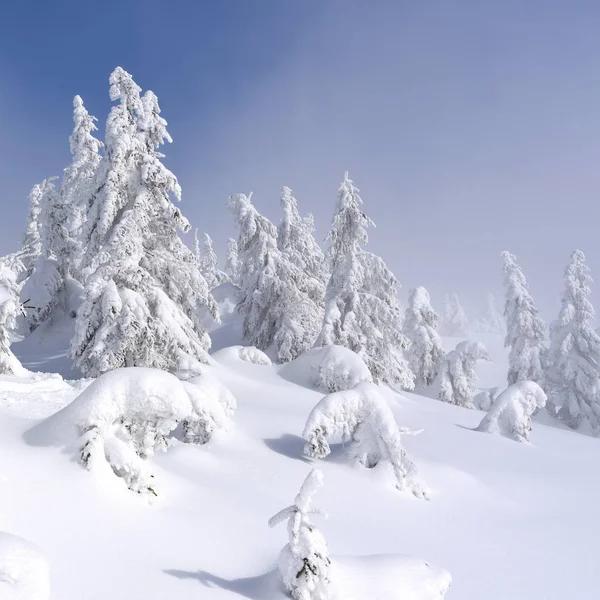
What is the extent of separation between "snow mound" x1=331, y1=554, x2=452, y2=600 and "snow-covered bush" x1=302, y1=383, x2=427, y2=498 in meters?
4.83

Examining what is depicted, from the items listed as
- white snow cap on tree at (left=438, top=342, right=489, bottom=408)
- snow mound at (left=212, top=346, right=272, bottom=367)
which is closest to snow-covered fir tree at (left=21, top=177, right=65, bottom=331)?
snow mound at (left=212, top=346, right=272, bottom=367)

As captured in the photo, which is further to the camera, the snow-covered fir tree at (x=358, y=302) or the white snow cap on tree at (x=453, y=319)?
the white snow cap on tree at (x=453, y=319)

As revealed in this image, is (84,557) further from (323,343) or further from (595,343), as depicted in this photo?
(595,343)

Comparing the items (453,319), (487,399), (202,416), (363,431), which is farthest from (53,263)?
(453,319)

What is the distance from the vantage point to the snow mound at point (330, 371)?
18828mm

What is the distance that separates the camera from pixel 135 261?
16.2 meters

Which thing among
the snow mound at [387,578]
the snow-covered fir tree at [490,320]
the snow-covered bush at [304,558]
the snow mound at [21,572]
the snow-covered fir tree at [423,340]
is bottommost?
the snow-covered fir tree at [490,320]

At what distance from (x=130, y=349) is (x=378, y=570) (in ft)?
37.6

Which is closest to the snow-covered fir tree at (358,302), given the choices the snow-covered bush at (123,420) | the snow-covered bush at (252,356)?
the snow-covered bush at (252,356)

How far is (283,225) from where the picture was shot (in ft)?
108

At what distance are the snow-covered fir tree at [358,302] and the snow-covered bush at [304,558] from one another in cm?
1791

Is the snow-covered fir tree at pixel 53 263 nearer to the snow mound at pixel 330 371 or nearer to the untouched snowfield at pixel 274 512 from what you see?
the snow mound at pixel 330 371

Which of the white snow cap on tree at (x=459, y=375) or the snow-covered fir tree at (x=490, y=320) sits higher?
the white snow cap on tree at (x=459, y=375)

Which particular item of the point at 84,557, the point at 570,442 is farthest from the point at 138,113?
the point at 570,442
